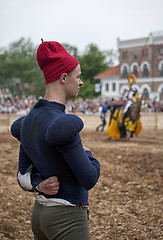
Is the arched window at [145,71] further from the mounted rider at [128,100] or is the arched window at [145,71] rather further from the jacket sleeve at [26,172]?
the jacket sleeve at [26,172]

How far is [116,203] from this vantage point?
469 cm

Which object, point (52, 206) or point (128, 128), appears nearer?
point (52, 206)

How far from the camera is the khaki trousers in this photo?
161 centimetres

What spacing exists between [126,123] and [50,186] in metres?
10.1

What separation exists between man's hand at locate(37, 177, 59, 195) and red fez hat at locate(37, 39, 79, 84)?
526mm

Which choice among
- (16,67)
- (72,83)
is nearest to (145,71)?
(16,67)

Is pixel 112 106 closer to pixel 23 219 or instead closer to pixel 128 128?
pixel 128 128

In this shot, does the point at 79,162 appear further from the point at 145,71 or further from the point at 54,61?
the point at 145,71

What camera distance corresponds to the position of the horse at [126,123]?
11.4 meters

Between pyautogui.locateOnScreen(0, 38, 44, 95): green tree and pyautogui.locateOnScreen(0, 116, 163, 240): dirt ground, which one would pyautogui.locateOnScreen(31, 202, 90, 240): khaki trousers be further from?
pyautogui.locateOnScreen(0, 38, 44, 95): green tree

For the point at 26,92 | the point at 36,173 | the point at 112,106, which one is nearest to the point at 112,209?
the point at 36,173

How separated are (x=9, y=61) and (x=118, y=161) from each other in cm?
3127

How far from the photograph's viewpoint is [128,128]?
1142 cm

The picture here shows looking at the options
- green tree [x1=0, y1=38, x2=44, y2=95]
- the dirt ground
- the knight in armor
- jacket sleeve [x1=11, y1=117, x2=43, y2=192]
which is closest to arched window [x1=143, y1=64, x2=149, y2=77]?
green tree [x1=0, y1=38, x2=44, y2=95]
